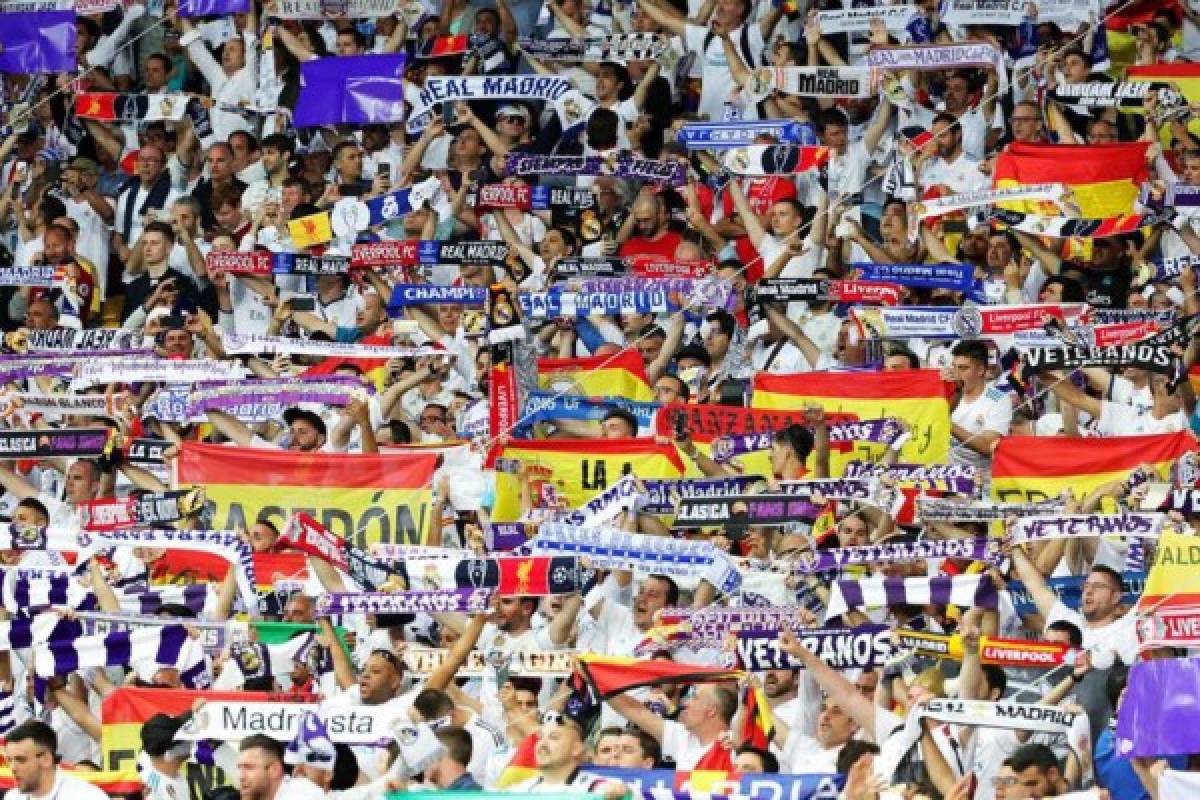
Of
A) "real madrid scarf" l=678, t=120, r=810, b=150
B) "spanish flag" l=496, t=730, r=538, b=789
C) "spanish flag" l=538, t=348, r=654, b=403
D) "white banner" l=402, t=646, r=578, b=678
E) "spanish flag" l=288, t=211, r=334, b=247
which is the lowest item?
"spanish flag" l=496, t=730, r=538, b=789

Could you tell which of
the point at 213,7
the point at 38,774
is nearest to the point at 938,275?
the point at 213,7

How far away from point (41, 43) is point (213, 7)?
4.39ft

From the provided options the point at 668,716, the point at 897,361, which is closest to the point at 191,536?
the point at 668,716

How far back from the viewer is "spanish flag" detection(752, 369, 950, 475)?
19.5 m

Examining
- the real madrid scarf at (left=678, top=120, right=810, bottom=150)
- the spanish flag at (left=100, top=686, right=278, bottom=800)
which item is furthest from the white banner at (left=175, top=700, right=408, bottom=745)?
the real madrid scarf at (left=678, top=120, right=810, bottom=150)

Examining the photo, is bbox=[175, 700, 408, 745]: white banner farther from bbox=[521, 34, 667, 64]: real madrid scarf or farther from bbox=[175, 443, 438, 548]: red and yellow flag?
bbox=[521, 34, 667, 64]: real madrid scarf

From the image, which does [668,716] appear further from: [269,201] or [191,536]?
[269,201]

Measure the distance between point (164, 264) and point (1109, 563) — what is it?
761cm

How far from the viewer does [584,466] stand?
65.2ft

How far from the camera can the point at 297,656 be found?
57.9 feet

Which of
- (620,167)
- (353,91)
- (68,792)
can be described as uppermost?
(353,91)

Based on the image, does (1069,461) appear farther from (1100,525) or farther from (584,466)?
(584,466)

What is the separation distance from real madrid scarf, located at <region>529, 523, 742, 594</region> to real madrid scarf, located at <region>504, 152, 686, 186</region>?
5.13 meters

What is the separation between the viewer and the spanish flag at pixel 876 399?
1953cm
